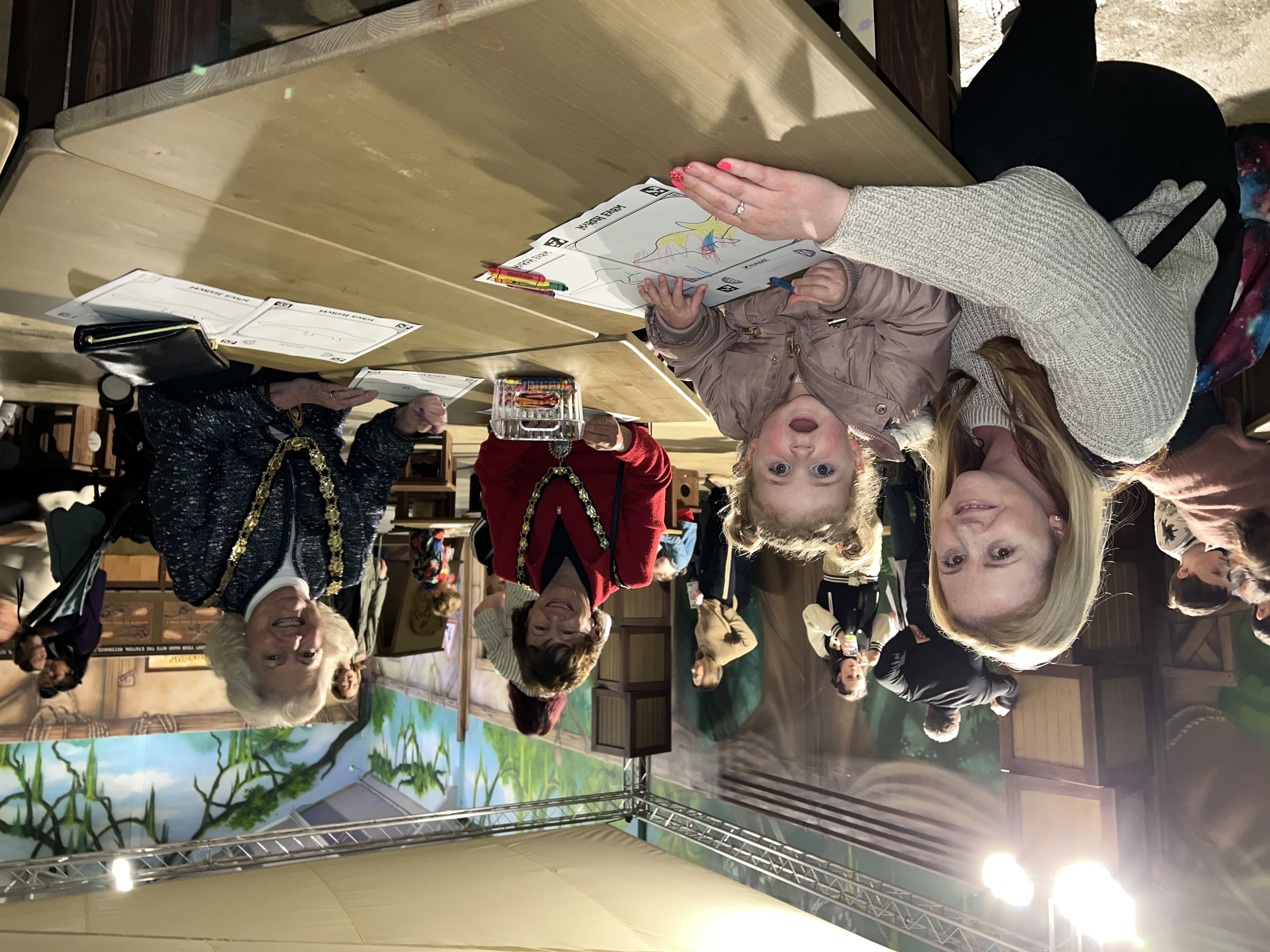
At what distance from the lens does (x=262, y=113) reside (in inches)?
34.5

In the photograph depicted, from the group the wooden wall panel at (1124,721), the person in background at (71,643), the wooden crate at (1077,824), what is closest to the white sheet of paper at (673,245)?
the wooden wall panel at (1124,721)

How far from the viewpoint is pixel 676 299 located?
138 cm

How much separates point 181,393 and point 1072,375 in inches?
69.4

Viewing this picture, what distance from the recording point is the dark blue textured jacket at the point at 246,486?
179 cm

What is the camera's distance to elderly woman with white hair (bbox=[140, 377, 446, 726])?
1810mm

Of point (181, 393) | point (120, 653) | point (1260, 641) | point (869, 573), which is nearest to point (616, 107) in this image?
point (181, 393)

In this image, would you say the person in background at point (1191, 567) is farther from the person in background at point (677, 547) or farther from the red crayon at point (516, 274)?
the red crayon at point (516, 274)

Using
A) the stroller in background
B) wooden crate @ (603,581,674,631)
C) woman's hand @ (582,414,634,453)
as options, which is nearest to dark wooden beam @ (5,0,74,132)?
the stroller in background

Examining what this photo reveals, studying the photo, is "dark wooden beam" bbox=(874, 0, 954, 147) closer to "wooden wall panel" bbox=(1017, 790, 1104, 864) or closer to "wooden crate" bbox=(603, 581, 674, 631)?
"wooden wall panel" bbox=(1017, 790, 1104, 864)

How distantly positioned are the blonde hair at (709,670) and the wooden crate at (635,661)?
308mm

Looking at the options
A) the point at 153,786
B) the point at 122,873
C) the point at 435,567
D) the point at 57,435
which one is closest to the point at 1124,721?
the point at 435,567

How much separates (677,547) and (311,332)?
230 centimetres

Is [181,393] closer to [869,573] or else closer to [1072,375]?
[1072,375]

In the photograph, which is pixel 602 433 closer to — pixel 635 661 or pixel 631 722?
pixel 635 661
